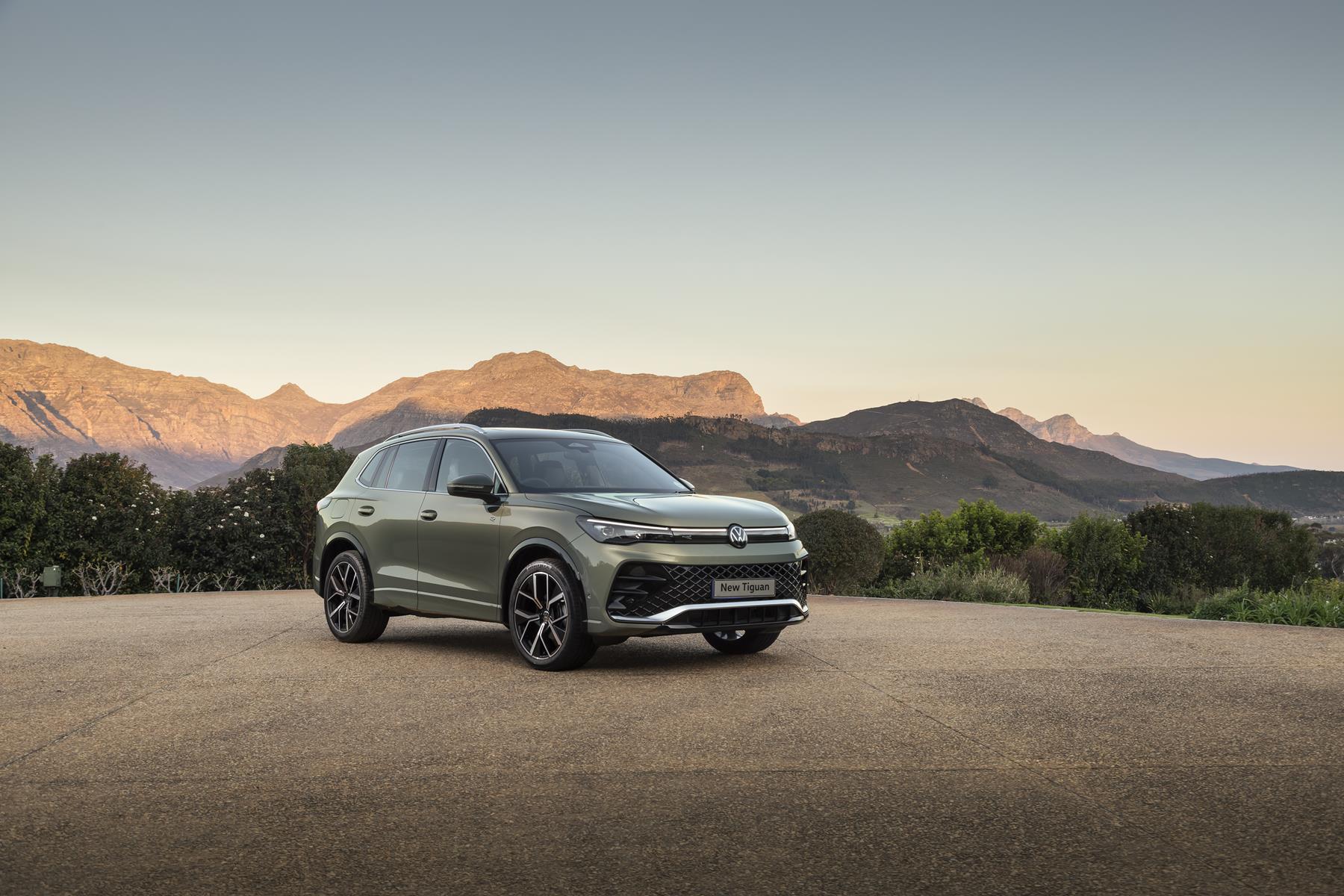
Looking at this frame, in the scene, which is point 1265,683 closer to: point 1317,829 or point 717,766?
point 1317,829

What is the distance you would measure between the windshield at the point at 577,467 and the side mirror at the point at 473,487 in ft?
0.76

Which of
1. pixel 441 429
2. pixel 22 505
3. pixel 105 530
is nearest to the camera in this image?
pixel 441 429

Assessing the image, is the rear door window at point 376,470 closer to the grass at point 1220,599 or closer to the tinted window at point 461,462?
the tinted window at point 461,462

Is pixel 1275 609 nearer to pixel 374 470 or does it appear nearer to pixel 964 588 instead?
pixel 964 588

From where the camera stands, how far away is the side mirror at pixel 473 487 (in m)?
9.32

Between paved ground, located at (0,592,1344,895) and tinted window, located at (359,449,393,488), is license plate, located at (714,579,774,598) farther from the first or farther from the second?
tinted window, located at (359,449,393,488)

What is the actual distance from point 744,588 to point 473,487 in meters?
2.26

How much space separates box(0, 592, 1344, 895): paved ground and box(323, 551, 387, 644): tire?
2.06ft

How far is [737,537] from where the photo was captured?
348 inches

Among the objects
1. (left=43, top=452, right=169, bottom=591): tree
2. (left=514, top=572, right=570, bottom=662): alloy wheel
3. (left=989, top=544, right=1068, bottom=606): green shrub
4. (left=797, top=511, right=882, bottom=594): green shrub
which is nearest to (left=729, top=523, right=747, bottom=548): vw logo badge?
(left=514, top=572, right=570, bottom=662): alloy wheel

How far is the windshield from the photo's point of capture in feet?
31.5

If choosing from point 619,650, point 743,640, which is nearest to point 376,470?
point 619,650

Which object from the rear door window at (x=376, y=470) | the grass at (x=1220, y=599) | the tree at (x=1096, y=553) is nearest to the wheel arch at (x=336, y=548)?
the rear door window at (x=376, y=470)

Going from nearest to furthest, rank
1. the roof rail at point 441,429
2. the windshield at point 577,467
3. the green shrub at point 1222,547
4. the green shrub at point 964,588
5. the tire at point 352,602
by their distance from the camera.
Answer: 1. the windshield at point 577,467
2. the roof rail at point 441,429
3. the tire at point 352,602
4. the green shrub at point 964,588
5. the green shrub at point 1222,547
